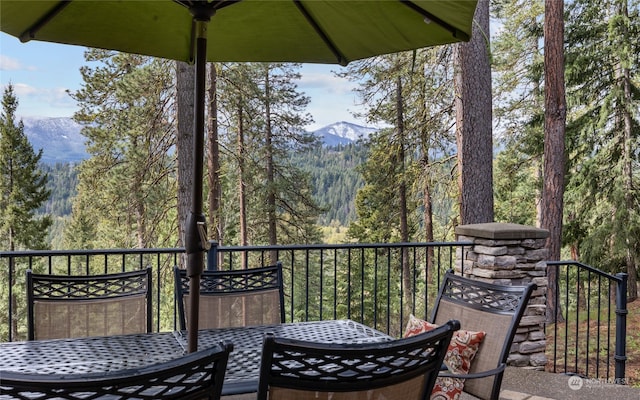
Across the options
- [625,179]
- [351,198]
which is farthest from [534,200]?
[351,198]

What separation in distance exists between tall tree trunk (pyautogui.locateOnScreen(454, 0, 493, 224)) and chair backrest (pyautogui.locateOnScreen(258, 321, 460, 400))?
230 inches

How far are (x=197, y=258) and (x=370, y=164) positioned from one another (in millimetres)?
14658

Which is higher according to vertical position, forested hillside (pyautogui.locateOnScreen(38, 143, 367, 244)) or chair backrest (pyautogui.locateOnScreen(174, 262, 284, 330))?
forested hillside (pyautogui.locateOnScreen(38, 143, 367, 244))

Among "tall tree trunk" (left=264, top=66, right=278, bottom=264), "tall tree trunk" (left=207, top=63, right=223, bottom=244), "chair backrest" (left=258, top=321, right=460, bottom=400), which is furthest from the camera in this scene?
"tall tree trunk" (left=264, top=66, right=278, bottom=264)

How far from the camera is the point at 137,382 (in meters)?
1.13

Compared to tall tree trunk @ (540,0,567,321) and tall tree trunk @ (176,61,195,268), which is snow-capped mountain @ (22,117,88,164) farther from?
tall tree trunk @ (540,0,567,321)

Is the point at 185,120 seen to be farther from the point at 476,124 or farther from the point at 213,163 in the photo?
the point at 213,163

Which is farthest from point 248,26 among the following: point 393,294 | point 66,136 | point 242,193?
point 393,294

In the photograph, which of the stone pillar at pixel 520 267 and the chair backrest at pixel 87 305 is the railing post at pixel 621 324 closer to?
the stone pillar at pixel 520 267

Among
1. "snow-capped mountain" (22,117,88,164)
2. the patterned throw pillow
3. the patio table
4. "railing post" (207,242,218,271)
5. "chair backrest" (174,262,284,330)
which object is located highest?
"snow-capped mountain" (22,117,88,164)

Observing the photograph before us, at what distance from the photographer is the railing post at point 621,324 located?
4427 mm

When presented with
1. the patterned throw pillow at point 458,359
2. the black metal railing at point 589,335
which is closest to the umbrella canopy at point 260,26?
the patterned throw pillow at point 458,359

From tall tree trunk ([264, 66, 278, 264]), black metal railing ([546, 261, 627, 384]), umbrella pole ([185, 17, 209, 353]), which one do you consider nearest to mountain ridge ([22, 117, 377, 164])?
tall tree trunk ([264, 66, 278, 264])

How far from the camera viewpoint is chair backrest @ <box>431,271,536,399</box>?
7.63 feet
